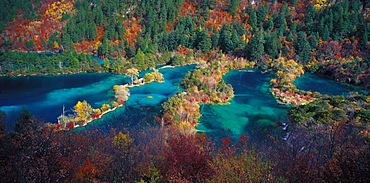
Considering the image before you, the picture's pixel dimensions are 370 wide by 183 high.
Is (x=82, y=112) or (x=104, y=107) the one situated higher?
(x=82, y=112)

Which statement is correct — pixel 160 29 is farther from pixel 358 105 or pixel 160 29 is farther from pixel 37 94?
pixel 358 105

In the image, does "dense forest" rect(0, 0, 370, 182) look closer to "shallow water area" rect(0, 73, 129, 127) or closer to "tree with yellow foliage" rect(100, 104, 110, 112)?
"shallow water area" rect(0, 73, 129, 127)

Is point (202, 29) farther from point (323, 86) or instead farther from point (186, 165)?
point (186, 165)

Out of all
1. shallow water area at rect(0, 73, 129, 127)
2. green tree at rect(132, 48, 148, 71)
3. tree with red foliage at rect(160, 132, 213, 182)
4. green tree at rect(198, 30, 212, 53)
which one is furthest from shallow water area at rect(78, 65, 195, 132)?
green tree at rect(198, 30, 212, 53)

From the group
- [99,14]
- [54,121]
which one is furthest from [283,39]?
[54,121]

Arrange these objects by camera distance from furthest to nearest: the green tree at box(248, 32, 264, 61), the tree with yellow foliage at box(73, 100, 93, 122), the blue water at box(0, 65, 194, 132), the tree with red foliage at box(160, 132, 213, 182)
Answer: the green tree at box(248, 32, 264, 61) < the blue water at box(0, 65, 194, 132) < the tree with yellow foliage at box(73, 100, 93, 122) < the tree with red foliage at box(160, 132, 213, 182)

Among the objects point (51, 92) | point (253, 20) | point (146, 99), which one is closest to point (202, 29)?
point (253, 20)
